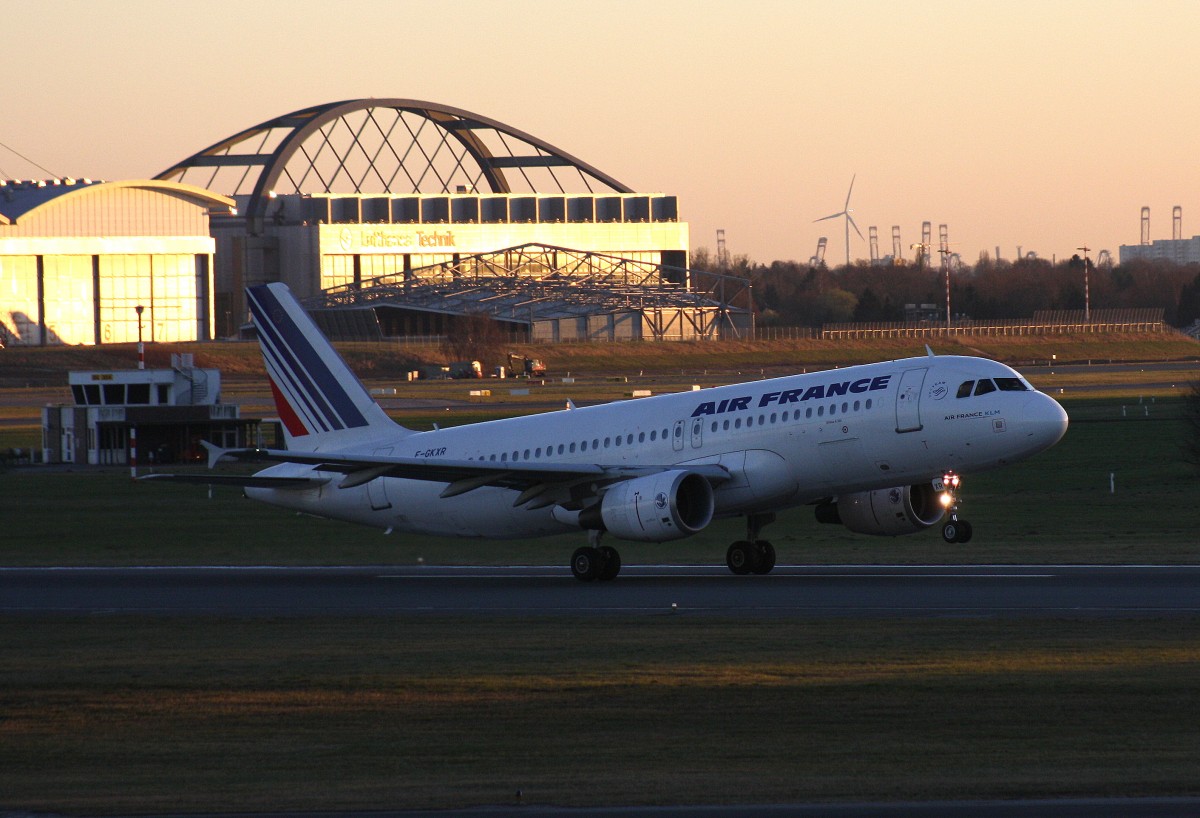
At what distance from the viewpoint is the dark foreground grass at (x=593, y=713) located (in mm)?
16688

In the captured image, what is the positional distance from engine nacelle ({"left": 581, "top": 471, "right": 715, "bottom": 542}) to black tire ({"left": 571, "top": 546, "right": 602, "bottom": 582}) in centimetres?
97

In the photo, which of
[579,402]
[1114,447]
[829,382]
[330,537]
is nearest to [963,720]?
[829,382]

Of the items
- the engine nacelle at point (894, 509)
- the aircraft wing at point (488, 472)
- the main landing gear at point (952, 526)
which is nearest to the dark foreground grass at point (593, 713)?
the aircraft wing at point (488, 472)

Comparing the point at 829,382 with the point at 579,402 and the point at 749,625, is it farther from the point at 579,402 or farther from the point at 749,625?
the point at 579,402

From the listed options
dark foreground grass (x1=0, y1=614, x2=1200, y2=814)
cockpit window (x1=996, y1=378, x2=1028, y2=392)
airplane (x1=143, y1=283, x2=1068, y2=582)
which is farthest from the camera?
cockpit window (x1=996, y1=378, x2=1028, y2=392)

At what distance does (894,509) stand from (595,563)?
6557 millimetres

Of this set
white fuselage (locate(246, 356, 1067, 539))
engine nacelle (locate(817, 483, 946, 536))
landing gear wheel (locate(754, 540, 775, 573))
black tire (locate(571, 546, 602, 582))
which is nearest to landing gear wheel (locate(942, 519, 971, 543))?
engine nacelle (locate(817, 483, 946, 536))

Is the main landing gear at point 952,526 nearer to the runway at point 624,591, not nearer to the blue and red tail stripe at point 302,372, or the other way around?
the runway at point 624,591

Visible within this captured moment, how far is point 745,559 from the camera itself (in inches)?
1506

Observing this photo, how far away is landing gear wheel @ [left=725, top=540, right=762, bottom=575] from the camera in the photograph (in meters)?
38.2

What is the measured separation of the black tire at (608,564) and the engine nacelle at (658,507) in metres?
0.90

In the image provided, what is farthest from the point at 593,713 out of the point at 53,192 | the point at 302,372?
the point at 53,192

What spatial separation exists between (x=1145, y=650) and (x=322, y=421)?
78.7ft

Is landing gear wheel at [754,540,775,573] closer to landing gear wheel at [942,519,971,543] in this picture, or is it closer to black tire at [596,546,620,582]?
black tire at [596,546,620,582]
